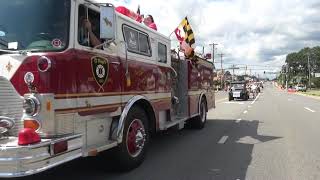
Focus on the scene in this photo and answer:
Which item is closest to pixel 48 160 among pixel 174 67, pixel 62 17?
pixel 62 17

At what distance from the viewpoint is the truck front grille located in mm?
6074

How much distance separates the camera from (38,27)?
20.7ft

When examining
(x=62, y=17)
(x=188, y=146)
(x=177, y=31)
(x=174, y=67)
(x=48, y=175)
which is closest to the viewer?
(x=62, y=17)

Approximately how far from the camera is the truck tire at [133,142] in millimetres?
7961

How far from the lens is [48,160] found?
5.82 meters

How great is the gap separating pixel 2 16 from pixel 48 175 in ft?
9.05

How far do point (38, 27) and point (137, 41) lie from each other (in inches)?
112

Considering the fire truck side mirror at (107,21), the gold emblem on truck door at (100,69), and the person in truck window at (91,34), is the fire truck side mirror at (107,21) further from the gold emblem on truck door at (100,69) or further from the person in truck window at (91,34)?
the gold emblem on truck door at (100,69)

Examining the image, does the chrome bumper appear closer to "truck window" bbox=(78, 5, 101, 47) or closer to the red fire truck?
the red fire truck

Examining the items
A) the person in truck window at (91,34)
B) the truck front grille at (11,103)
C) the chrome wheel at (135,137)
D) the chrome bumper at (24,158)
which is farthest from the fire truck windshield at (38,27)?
the chrome wheel at (135,137)

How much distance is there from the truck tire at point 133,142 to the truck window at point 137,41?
1084mm

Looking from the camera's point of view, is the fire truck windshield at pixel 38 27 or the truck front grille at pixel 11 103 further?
the fire truck windshield at pixel 38 27

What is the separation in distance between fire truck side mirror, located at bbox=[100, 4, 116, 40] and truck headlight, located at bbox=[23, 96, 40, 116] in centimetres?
133

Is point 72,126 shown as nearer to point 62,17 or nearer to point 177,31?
point 62,17
